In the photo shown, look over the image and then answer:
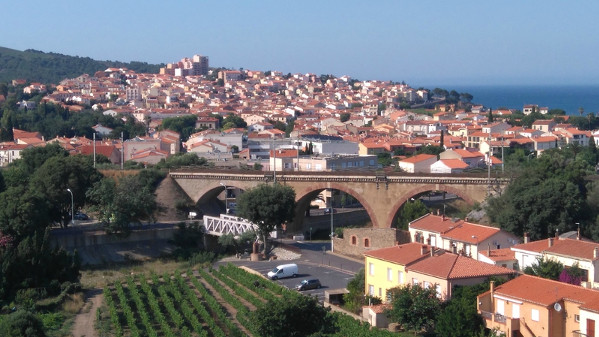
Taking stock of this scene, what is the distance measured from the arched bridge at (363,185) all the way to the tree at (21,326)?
1963cm

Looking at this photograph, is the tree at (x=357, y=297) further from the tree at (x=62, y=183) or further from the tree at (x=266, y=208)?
the tree at (x=62, y=183)

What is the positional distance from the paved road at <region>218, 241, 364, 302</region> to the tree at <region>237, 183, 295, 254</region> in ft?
4.67

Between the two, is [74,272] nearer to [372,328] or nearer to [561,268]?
[372,328]

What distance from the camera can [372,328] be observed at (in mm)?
22953

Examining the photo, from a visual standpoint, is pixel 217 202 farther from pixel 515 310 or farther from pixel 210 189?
pixel 515 310

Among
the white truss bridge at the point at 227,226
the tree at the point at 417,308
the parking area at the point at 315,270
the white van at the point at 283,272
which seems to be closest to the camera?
the tree at the point at 417,308

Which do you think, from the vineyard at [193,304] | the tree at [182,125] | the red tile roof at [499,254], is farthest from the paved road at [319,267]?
the tree at [182,125]

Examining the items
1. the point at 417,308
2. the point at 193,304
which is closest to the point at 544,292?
the point at 417,308

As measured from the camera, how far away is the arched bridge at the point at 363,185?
37.4 metres

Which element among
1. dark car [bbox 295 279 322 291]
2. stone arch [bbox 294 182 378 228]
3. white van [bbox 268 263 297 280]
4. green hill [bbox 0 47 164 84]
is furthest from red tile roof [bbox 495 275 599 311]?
green hill [bbox 0 47 164 84]

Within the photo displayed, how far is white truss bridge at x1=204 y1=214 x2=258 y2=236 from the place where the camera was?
36409mm

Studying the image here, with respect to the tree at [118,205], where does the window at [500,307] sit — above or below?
below

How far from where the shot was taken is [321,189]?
41.1m

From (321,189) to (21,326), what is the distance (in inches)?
833
